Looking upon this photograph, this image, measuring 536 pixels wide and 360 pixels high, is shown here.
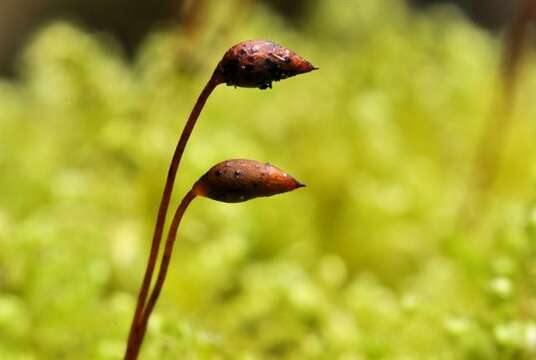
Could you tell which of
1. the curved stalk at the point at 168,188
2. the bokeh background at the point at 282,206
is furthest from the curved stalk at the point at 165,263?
the bokeh background at the point at 282,206

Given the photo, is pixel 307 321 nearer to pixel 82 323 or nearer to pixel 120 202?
pixel 82 323

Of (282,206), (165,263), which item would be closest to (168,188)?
(165,263)

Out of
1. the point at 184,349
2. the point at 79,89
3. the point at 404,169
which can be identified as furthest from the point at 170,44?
the point at 184,349

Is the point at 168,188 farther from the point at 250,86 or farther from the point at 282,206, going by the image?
the point at 282,206

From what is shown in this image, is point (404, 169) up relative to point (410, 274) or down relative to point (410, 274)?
up

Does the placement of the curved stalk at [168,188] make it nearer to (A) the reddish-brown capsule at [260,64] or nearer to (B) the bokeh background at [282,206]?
(A) the reddish-brown capsule at [260,64]

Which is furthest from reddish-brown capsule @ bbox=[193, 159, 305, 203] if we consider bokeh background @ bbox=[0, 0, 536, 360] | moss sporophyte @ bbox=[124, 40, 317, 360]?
bokeh background @ bbox=[0, 0, 536, 360]

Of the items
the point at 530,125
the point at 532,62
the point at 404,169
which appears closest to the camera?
the point at 404,169
